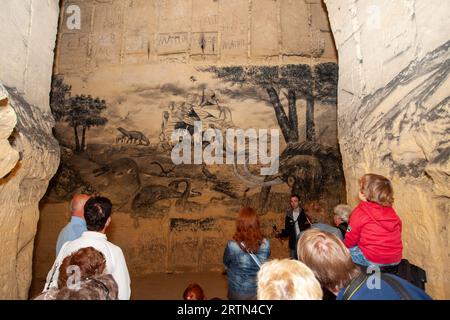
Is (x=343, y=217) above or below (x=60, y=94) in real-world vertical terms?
below

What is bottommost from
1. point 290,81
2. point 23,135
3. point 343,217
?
point 343,217

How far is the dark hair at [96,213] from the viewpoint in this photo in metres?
2.06

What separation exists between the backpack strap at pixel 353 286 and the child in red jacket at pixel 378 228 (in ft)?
2.00

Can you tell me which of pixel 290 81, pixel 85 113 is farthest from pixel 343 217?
pixel 85 113

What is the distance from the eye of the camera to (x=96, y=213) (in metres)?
2.07

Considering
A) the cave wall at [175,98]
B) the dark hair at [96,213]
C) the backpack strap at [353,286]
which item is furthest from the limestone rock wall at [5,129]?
the cave wall at [175,98]

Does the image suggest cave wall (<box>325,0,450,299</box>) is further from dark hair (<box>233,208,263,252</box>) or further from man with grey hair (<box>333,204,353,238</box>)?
dark hair (<box>233,208,263,252</box>)

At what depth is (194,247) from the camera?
8.20 m

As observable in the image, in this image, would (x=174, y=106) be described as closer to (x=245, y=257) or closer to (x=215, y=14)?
(x=215, y=14)

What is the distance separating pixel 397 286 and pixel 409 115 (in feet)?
5.14

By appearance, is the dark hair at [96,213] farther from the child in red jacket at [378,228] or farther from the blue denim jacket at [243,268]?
the child in red jacket at [378,228]

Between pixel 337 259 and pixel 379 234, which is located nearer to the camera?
pixel 337 259

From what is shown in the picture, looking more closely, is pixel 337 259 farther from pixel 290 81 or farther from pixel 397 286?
pixel 290 81
